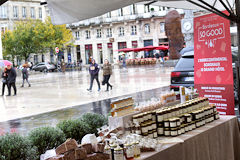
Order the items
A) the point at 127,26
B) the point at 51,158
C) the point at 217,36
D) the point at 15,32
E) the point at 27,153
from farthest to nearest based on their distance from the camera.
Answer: the point at 127,26, the point at 15,32, the point at 217,36, the point at 27,153, the point at 51,158

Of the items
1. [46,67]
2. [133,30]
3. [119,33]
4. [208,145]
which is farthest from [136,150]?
[119,33]

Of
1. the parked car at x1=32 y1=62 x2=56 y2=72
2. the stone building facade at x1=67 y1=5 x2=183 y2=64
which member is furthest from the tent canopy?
the stone building facade at x1=67 y1=5 x2=183 y2=64

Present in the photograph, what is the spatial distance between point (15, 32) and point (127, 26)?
2058 cm

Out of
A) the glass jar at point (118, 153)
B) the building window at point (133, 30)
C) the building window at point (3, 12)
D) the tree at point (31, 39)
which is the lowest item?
the glass jar at point (118, 153)

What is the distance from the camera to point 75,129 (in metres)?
4.80

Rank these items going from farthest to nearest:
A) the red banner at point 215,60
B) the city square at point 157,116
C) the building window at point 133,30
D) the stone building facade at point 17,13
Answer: the stone building facade at point 17,13
the building window at point 133,30
the red banner at point 215,60
the city square at point 157,116

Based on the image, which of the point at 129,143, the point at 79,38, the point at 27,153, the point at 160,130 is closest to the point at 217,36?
the point at 160,130

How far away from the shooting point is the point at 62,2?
14.8ft

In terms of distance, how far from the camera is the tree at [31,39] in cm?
5062

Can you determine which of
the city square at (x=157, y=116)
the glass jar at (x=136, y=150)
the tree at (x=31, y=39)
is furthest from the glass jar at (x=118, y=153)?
the tree at (x=31, y=39)

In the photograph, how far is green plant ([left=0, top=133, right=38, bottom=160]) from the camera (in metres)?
3.70

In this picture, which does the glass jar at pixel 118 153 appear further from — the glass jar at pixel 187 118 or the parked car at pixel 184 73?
the parked car at pixel 184 73

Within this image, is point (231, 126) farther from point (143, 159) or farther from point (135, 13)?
point (135, 13)

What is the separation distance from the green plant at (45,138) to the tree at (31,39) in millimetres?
47929
